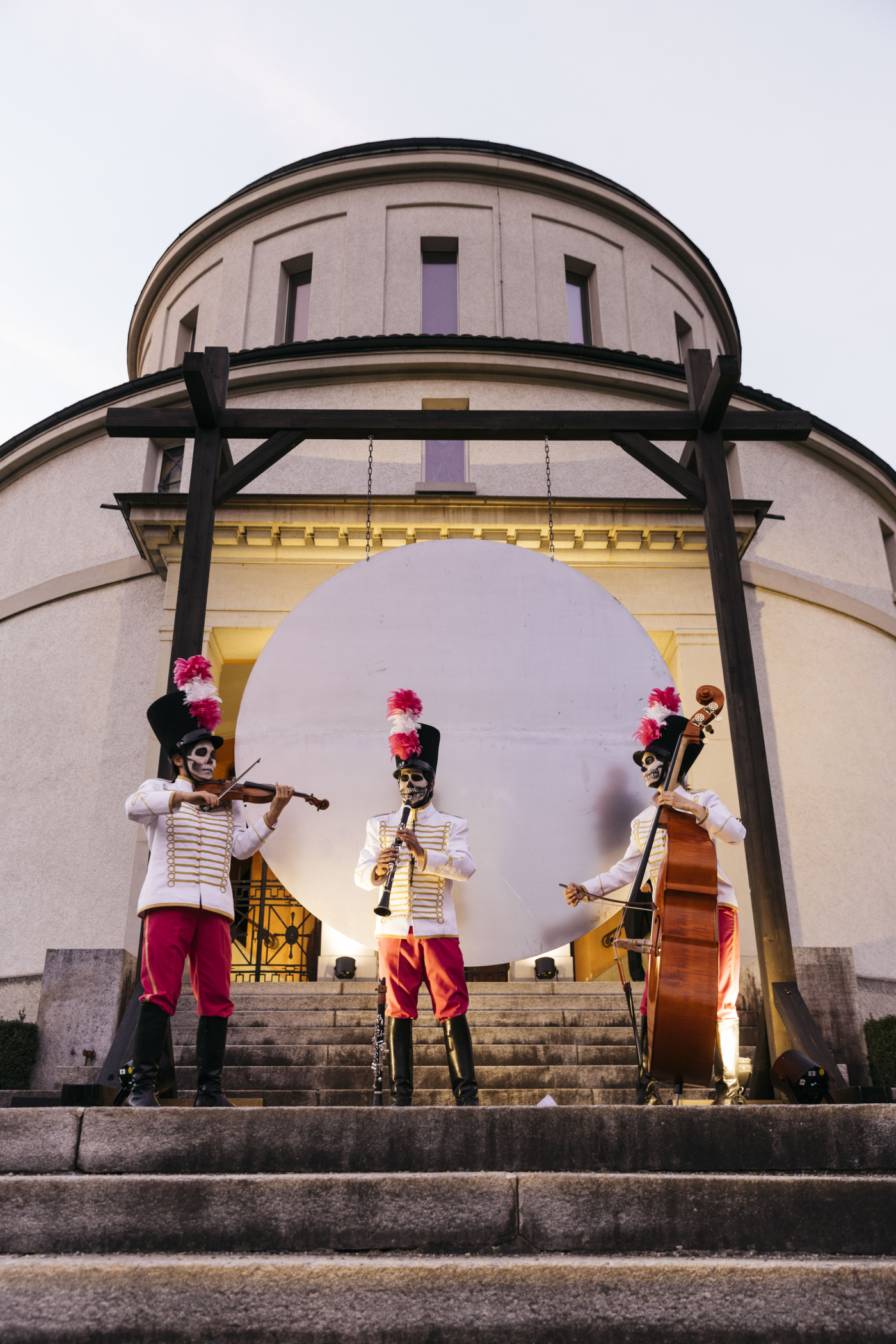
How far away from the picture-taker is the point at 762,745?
6957 mm

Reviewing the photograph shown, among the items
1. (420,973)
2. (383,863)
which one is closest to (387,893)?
(383,863)

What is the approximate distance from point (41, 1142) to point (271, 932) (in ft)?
34.6

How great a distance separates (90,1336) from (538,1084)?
379 centimetres

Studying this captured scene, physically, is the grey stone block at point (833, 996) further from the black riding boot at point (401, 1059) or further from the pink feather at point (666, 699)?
the black riding boot at point (401, 1059)

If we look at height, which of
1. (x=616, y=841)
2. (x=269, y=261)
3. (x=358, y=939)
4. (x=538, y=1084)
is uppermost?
(x=269, y=261)

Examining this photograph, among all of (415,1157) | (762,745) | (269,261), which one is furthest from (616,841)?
(269,261)

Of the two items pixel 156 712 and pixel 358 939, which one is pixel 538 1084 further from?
pixel 156 712

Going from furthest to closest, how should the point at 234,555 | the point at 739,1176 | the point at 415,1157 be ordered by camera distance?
the point at 234,555 → the point at 415,1157 → the point at 739,1176

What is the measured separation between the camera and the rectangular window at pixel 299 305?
17219mm

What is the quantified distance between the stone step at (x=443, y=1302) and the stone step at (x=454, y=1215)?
0.82ft

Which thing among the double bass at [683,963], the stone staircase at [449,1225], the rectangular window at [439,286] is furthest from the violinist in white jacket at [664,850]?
the rectangular window at [439,286]

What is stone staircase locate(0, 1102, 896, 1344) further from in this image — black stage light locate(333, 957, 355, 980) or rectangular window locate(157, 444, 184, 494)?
rectangular window locate(157, 444, 184, 494)

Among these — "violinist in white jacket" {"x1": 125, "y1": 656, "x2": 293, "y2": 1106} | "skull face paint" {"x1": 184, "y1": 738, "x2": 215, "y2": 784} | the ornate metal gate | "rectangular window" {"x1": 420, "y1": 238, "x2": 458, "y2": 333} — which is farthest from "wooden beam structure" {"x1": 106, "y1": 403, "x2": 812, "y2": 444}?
"rectangular window" {"x1": 420, "y1": 238, "x2": 458, "y2": 333}

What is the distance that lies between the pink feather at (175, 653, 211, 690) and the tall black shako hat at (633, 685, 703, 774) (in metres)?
2.55
